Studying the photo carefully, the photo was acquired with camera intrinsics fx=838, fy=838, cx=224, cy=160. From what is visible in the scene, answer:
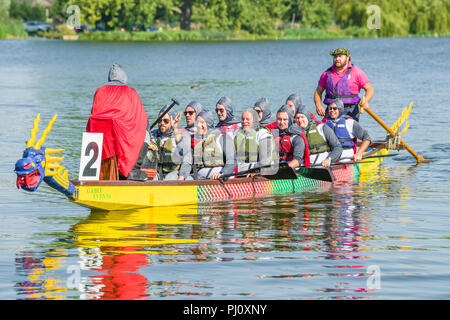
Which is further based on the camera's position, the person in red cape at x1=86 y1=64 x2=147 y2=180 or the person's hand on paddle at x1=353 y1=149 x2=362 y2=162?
the person's hand on paddle at x1=353 y1=149 x2=362 y2=162

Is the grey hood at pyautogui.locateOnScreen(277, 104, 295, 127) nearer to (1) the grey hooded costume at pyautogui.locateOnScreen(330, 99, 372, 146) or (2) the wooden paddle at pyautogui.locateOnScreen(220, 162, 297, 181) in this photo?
(1) the grey hooded costume at pyautogui.locateOnScreen(330, 99, 372, 146)

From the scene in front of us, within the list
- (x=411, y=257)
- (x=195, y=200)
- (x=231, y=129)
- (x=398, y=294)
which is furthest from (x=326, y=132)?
(x=398, y=294)

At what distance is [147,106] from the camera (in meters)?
35.8

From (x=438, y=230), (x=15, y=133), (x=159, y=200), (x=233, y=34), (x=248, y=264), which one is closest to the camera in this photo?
(x=248, y=264)

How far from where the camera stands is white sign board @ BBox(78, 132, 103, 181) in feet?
44.7

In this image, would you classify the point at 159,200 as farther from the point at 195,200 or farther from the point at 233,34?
the point at 233,34

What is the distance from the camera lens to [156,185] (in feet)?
49.1

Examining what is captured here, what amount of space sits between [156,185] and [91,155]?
64.7 inches

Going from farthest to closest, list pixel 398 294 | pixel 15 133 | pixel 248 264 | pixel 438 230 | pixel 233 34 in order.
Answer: pixel 233 34
pixel 15 133
pixel 438 230
pixel 248 264
pixel 398 294

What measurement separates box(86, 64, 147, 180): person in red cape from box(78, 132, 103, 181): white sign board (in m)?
0.64

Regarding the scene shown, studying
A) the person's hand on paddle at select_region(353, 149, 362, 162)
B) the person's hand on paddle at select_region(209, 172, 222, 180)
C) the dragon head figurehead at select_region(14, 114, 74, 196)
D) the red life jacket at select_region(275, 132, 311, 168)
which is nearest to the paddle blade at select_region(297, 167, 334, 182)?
the red life jacket at select_region(275, 132, 311, 168)

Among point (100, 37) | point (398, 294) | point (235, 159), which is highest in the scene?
point (100, 37)

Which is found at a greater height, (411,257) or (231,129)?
(231,129)

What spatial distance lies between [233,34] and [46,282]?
10227 cm
